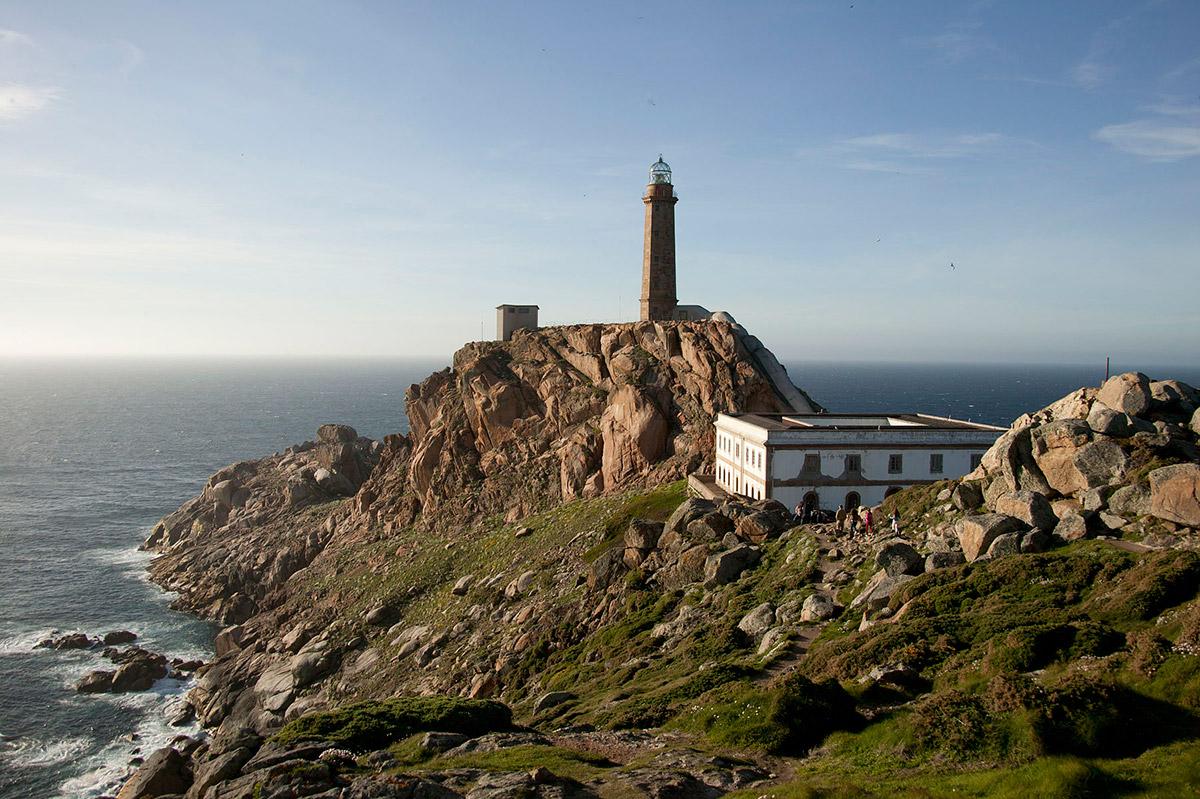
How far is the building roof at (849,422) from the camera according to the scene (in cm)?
4831

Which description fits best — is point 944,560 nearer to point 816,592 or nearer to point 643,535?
point 816,592

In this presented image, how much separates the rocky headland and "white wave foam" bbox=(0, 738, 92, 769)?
21.9ft

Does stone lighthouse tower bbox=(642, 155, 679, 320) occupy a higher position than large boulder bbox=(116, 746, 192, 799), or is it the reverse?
stone lighthouse tower bbox=(642, 155, 679, 320)

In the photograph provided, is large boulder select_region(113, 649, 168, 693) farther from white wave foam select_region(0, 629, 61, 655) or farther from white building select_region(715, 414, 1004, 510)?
white building select_region(715, 414, 1004, 510)

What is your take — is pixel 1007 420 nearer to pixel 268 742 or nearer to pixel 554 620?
pixel 554 620

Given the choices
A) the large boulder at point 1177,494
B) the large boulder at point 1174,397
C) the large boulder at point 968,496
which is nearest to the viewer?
the large boulder at point 1177,494

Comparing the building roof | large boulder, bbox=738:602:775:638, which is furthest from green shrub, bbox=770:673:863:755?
the building roof

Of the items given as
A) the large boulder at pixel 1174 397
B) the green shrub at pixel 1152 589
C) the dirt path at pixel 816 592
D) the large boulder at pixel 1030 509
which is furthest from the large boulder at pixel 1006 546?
the large boulder at pixel 1174 397

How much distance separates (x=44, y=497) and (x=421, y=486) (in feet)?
218

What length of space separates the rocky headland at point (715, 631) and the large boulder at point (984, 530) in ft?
0.29

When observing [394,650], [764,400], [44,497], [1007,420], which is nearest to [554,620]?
[394,650]

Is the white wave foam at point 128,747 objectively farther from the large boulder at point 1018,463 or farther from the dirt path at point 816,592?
the large boulder at point 1018,463

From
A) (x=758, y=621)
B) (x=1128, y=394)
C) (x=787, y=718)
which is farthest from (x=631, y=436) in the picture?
(x=787, y=718)

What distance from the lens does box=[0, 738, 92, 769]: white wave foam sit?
4544 centimetres
